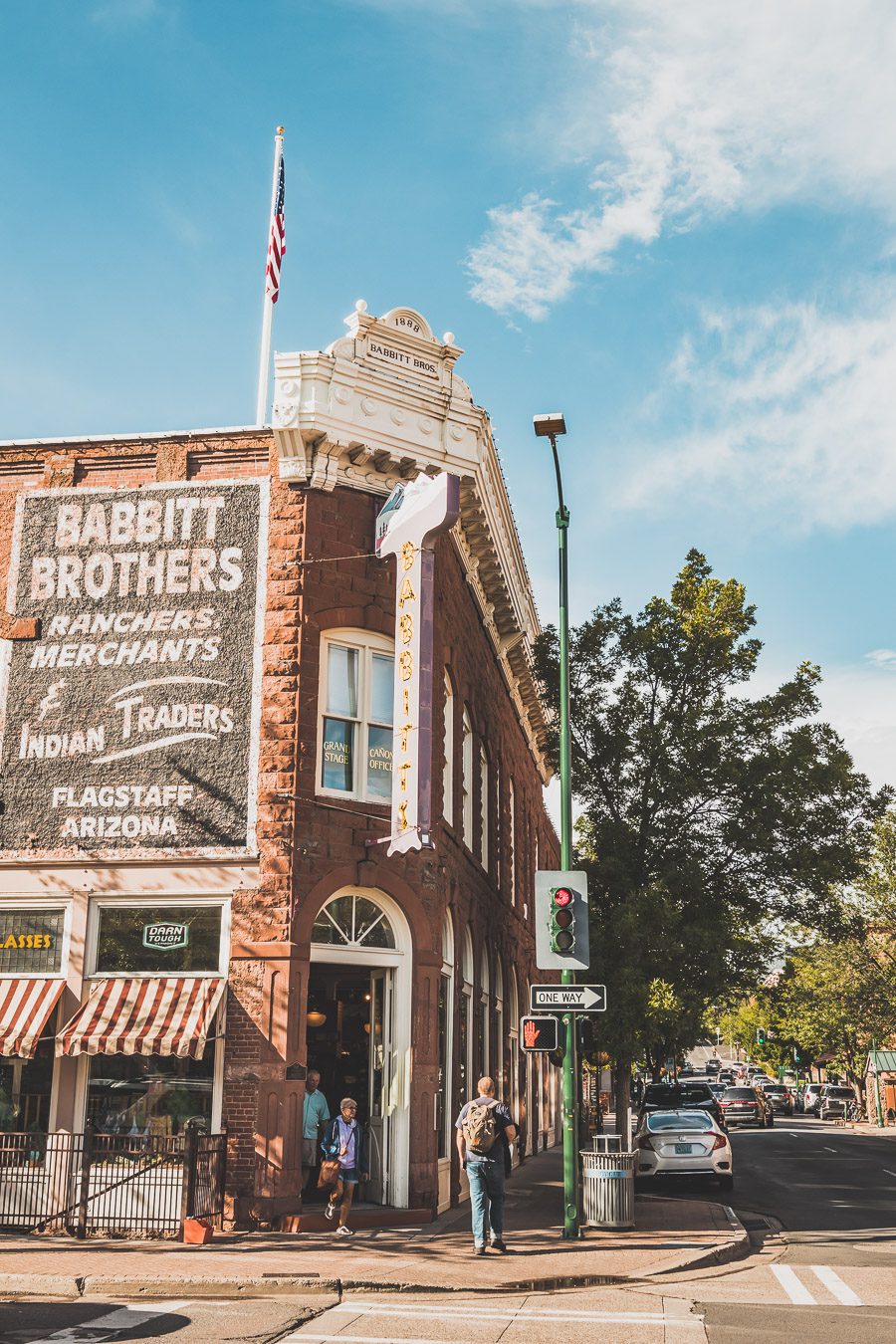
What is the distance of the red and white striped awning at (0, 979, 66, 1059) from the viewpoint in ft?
50.8

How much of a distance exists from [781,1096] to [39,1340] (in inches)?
2943

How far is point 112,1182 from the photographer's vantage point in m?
14.7

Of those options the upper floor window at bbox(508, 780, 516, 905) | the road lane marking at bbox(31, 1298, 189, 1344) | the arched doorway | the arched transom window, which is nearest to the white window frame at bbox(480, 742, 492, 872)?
the upper floor window at bbox(508, 780, 516, 905)

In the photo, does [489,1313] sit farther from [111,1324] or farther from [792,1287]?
[792,1287]

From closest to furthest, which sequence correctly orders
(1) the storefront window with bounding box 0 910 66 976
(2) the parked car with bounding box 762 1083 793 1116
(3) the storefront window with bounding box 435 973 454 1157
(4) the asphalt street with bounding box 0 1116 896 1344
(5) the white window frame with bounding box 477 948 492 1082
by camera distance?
(4) the asphalt street with bounding box 0 1116 896 1344 → (1) the storefront window with bounding box 0 910 66 976 → (3) the storefront window with bounding box 435 973 454 1157 → (5) the white window frame with bounding box 477 948 492 1082 → (2) the parked car with bounding box 762 1083 793 1116

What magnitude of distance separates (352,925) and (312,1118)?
2490 mm

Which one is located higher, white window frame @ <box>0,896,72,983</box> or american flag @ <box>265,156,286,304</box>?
american flag @ <box>265,156,286,304</box>

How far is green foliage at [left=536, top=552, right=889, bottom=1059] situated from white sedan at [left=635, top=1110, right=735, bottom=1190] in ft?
5.17

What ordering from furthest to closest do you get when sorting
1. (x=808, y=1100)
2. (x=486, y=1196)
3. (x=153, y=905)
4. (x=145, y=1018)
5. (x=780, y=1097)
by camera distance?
(x=808, y=1100)
(x=780, y=1097)
(x=153, y=905)
(x=145, y=1018)
(x=486, y=1196)

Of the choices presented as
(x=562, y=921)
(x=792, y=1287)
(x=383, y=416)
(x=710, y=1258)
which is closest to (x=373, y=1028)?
(x=562, y=921)

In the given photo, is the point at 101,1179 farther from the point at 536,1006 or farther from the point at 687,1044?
the point at 687,1044

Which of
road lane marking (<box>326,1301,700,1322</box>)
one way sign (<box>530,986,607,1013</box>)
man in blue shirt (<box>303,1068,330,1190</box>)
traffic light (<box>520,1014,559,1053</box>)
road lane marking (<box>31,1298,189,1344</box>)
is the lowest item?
road lane marking (<box>326,1301,700,1322</box>)

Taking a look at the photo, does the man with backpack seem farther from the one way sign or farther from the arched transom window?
the arched transom window

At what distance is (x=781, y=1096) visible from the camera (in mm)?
76438
